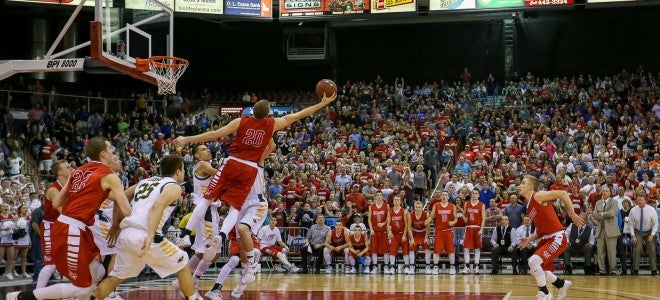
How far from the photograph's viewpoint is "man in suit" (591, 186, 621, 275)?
18062mm

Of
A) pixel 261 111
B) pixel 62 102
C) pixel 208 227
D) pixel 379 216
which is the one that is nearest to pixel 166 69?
pixel 379 216

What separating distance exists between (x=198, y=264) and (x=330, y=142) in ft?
54.2

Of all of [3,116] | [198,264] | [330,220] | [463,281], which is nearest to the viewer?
[198,264]

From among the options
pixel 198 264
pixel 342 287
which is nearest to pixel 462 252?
pixel 342 287

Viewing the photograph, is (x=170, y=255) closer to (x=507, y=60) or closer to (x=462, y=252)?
(x=462, y=252)

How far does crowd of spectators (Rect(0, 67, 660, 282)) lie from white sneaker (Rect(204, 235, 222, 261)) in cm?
835

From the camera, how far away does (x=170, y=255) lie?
8.24 m

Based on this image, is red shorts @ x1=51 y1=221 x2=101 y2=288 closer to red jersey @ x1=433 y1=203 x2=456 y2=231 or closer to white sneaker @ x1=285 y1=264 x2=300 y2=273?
white sneaker @ x1=285 y1=264 x2=300 y2=273

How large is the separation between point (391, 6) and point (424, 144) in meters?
6.93

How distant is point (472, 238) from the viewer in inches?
739

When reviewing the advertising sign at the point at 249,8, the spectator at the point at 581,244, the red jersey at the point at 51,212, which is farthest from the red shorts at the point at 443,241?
the advertising sign at the point at 249,8

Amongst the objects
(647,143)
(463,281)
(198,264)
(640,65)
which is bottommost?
(463,281)

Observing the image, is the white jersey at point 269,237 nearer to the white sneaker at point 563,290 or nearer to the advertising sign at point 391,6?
the white sneaker at point 563,290

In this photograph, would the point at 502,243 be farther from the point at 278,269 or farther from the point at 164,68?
the point at 164,68
